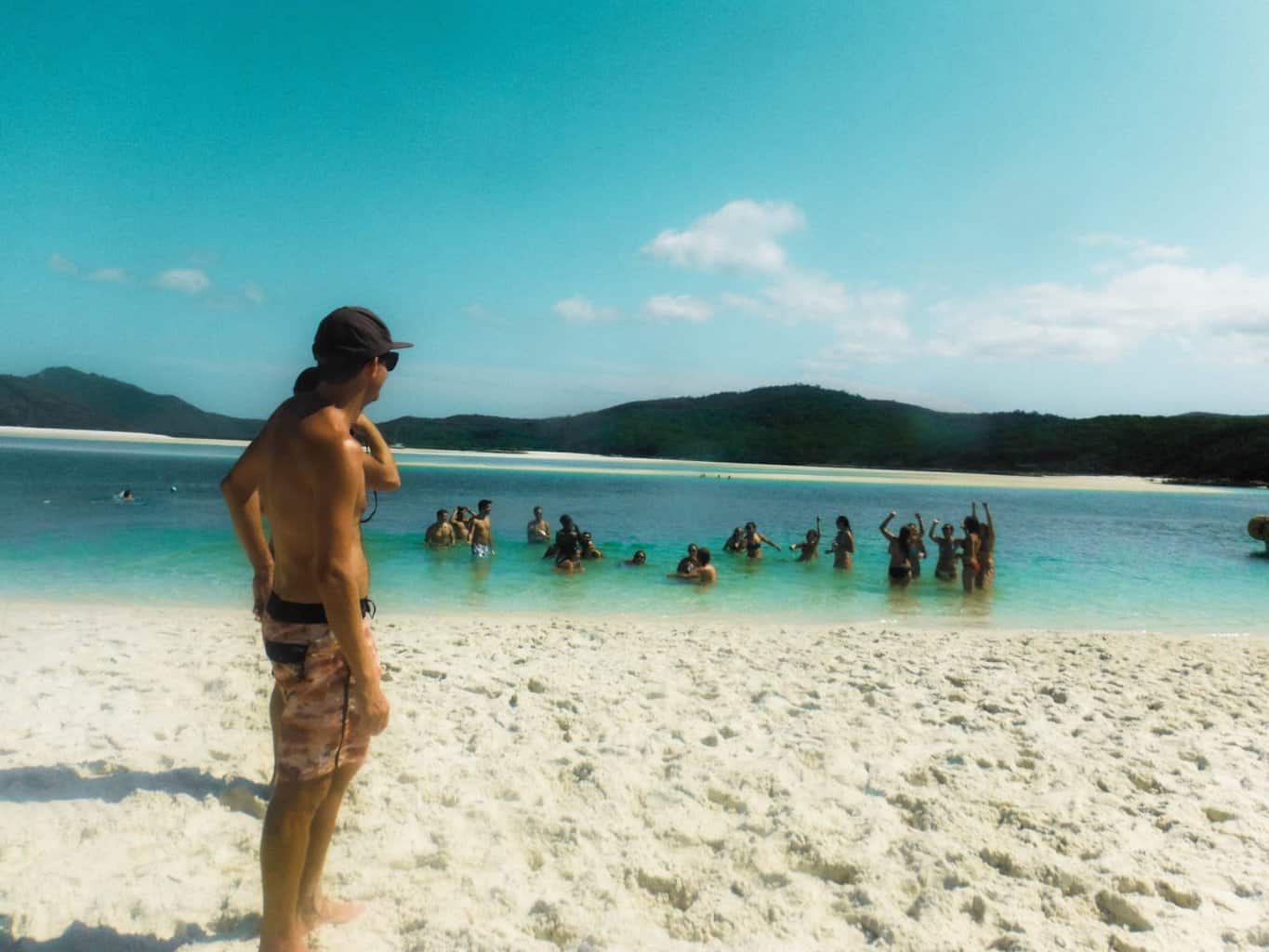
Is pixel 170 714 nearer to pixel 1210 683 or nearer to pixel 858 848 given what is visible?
pixel 858 848

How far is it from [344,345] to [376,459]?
67 centimetres

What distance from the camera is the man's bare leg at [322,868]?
111 inches

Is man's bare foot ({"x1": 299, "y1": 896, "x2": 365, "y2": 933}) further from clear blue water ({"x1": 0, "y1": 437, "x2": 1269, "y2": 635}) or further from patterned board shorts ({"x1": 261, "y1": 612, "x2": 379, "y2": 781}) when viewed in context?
clear blue water ({"x1": 0, "y1": 437, "x2": 1269, "y2": 635})

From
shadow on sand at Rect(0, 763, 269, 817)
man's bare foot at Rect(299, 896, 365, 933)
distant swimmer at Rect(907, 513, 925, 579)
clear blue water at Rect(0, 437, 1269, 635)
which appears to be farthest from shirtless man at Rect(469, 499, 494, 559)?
man's bare foot at Rect(299, 896, 365, 933)

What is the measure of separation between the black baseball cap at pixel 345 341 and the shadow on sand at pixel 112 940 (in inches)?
84.6

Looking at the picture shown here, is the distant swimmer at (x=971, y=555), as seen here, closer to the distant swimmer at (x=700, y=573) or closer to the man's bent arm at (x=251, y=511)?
the distant swimmer at (x=700, y=573)

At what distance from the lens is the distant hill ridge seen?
108 m

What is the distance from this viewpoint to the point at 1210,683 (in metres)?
7.06

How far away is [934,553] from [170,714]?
23272mm

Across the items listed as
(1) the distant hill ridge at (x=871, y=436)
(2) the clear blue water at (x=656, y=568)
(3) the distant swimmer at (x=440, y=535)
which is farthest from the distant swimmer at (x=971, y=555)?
(1) the distant hill ridge at (x=871, y=436)

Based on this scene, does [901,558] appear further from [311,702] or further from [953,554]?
[311,702]

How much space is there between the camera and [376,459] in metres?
3.18

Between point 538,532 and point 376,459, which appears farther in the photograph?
point 538,532

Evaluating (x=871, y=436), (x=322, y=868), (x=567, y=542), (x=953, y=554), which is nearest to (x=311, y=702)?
(x=322, y=868)
